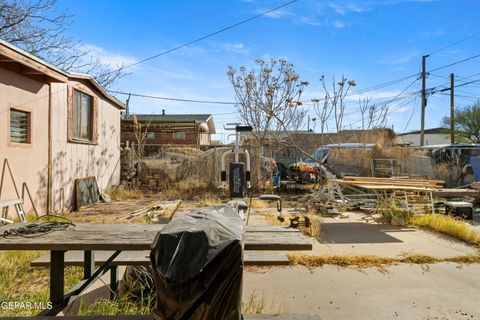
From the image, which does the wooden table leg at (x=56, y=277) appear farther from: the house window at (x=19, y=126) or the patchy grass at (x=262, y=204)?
the patchy grass at (x=262, y=204)

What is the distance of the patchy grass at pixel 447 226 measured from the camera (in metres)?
5.59

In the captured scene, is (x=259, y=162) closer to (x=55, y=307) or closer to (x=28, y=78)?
(x=28, y=78)

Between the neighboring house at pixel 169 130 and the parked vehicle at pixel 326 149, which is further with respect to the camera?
the neighboring house at pixel 169 130

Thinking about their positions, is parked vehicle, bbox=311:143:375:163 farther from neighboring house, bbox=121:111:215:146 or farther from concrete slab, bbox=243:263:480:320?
concrete slab, bbox=243:263:480:320

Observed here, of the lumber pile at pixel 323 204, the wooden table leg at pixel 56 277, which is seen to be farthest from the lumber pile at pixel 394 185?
the wooden table leg at pixel 56 277

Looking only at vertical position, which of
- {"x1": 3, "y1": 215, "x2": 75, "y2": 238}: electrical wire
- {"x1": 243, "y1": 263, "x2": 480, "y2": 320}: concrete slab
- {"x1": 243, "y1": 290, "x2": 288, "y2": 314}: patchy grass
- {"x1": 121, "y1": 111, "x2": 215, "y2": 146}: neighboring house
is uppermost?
{"x1": 121, "y1": 111, "x2": 215, "y2": 146}: neighboring house

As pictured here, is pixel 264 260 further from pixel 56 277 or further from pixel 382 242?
pixel 382 242

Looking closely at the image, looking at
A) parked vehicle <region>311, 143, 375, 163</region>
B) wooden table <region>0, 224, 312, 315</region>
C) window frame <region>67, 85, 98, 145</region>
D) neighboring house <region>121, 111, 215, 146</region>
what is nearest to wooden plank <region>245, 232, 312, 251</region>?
wooden table <region>0, 224, 312, 315</region>

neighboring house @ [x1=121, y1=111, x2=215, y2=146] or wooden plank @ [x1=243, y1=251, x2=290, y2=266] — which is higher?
neighboring house @ [x1=121, y1=111, x2=215, y2=146]

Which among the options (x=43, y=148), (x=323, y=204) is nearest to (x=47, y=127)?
(x=43, y=148)

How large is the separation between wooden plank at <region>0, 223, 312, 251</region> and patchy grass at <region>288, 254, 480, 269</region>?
1.91m

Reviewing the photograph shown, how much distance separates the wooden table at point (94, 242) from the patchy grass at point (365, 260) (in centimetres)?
169

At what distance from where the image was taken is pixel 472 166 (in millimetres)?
11742

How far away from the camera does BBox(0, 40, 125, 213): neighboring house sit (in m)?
6.32
